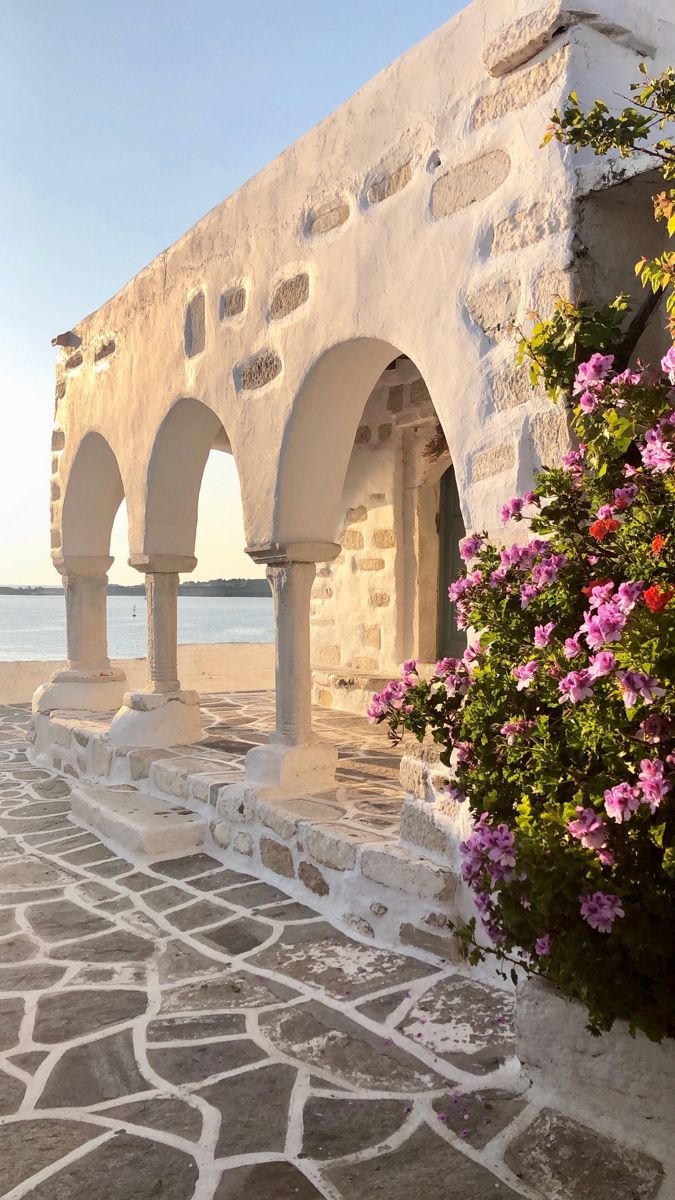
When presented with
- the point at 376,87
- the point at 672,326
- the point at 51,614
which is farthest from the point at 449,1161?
the point at 51,614

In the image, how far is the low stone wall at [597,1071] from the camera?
6.16ft

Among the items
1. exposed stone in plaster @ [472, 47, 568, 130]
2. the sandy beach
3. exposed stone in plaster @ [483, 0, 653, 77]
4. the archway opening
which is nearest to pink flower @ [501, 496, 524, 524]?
exposed stone in plaster @ [472, 47, 568, 130]

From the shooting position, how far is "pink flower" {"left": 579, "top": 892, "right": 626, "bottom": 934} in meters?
1.69

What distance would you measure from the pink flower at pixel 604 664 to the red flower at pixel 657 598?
12 centimetres

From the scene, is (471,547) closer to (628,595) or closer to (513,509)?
(513,509)

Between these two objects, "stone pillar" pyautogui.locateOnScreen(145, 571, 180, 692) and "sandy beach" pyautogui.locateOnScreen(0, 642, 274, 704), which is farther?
"sandy beach" pyautogui.locateOnScreen(0, 642, 274, 704)

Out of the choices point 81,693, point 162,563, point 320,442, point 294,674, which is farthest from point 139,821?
point 81,693

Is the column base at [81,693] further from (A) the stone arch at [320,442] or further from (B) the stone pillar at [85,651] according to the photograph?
(A) the stone arch at [320,442]

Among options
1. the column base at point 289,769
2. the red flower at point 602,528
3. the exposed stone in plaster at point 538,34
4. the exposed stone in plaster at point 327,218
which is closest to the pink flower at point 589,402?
the red flower at point 602,528

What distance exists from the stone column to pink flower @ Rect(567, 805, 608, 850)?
8.47 ft

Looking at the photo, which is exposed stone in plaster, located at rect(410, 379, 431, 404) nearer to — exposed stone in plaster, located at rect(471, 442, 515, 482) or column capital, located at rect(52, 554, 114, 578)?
column capital, located at rect(52, 554, 114, 578)

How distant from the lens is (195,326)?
505cm

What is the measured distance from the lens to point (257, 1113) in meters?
2.21

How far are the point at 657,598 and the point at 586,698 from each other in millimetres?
288
